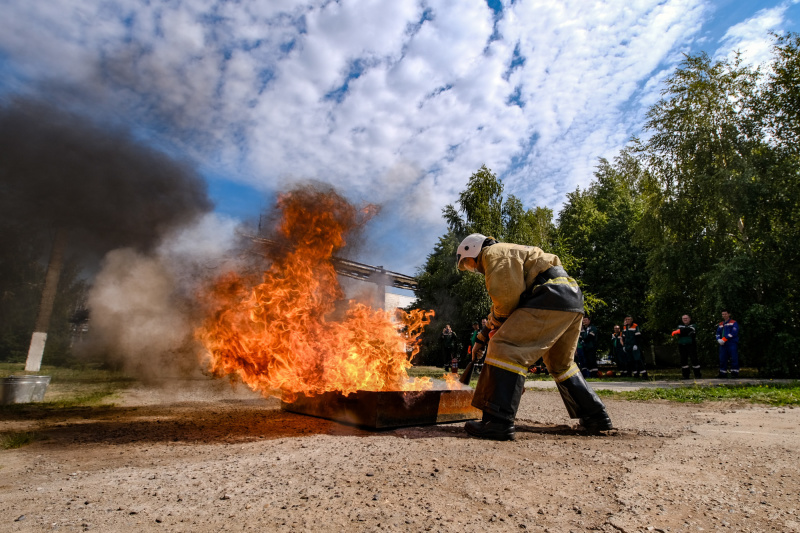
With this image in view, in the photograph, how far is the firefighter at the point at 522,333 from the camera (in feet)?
13.4

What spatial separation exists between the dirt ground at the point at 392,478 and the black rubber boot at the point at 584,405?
0.63ft

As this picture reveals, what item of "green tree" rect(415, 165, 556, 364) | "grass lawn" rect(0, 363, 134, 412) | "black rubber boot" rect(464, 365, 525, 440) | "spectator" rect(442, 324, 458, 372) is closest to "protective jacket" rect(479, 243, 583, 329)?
"black rubber boot" rect(464, 365, 525, 440)

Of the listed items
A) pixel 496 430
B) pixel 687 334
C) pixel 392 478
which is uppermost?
pixel 687 334

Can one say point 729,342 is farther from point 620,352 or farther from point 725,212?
point 725,212

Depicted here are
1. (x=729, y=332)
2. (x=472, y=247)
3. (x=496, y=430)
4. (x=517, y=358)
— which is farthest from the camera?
(x=729, y=332)

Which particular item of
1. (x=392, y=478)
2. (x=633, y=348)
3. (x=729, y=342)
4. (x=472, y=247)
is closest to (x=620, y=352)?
(x=633, y=348)

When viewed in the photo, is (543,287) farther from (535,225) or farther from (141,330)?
(535,225)

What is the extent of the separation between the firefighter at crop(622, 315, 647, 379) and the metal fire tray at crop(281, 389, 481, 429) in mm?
11882

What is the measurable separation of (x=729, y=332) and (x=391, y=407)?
1252 centimetres

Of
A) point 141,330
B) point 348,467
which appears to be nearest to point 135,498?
point 348,467

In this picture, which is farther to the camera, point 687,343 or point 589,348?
point 589,348

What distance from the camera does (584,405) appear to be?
454 centimetres

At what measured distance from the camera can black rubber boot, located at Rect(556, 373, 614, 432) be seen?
4.46 meters

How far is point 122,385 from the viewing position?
364 inches
